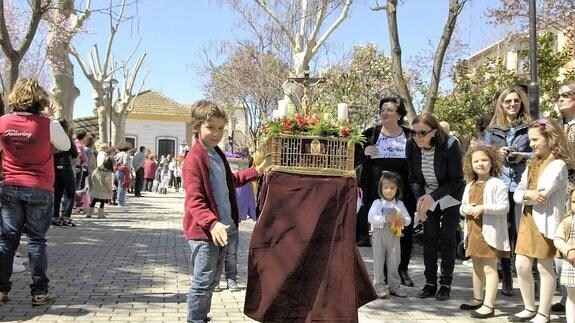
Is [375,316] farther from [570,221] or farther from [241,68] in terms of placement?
[241,68]

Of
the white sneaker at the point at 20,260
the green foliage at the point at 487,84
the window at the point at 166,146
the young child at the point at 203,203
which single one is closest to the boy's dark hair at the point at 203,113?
the young child at the point at 203,203

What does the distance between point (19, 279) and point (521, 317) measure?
16.1 feet

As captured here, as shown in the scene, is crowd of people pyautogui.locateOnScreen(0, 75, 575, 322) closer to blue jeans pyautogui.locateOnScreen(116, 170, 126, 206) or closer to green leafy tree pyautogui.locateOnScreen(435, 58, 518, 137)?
green leafy tree pyautogui.locateOnScreen(435, 58, 518, 137)

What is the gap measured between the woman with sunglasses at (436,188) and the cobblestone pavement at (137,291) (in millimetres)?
360

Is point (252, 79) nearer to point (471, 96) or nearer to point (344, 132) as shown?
point (471, 96)

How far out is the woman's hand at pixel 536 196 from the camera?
196 inches

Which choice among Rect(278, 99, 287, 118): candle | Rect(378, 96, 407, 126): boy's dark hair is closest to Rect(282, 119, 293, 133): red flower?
Rect(278, 99, 287, 118): candle

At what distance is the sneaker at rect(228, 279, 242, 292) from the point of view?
20.9 feet

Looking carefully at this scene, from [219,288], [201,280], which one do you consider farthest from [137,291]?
[201,280]

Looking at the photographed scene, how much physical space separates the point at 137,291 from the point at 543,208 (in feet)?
12.5

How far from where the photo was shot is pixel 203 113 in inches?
162

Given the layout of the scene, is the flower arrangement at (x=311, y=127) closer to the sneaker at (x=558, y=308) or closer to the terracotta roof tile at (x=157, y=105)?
the sneaker at (x=558, y=308)

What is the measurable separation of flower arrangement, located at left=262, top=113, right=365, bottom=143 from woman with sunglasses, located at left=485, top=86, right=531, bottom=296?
2210 mm

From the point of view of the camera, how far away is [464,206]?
5.66m
